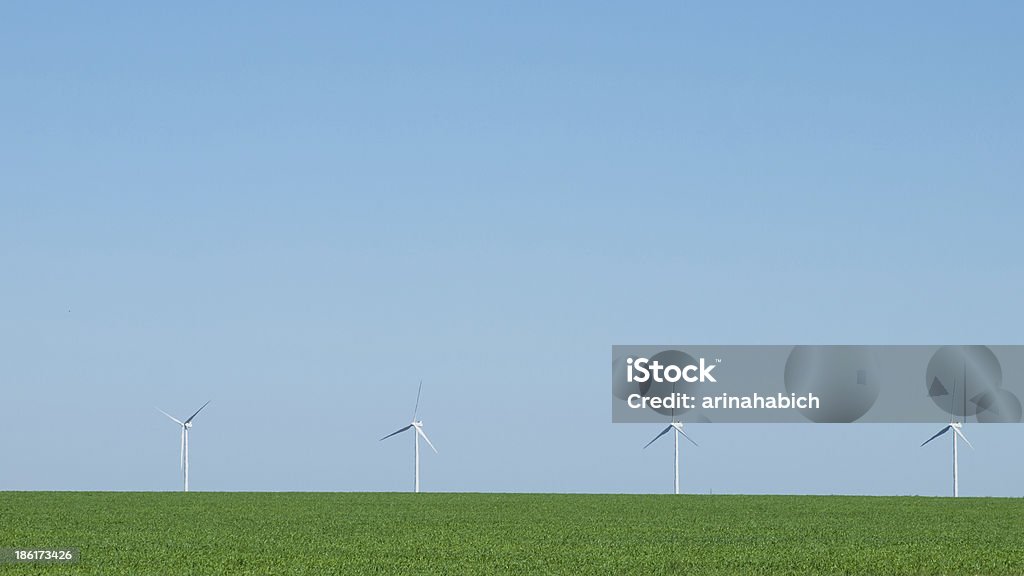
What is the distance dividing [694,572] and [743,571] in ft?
3.05

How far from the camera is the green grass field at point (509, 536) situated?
2798cm

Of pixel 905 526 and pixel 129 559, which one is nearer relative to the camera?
pixel 129 559

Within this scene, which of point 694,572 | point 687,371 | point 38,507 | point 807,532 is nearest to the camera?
point 694,572

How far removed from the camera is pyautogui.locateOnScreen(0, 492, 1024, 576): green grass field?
2798cm

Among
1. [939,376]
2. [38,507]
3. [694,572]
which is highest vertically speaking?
[939,376]

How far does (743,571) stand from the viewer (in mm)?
27266

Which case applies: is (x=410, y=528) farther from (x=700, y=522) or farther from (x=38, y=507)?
(x=38, y=507)

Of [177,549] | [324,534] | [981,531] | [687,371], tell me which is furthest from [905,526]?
[687,371]

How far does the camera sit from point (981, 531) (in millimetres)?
40656

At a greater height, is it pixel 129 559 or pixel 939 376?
pixel 939 376

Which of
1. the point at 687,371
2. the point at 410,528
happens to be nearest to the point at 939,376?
the point at 687,371

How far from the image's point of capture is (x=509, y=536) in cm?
3628

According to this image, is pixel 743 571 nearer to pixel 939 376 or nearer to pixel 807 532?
pixel 807 532

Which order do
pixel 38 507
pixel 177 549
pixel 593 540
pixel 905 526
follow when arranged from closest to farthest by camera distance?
pixel 177 549 → pixel 593 540 → pixel 905 526 → pixel 38 507
